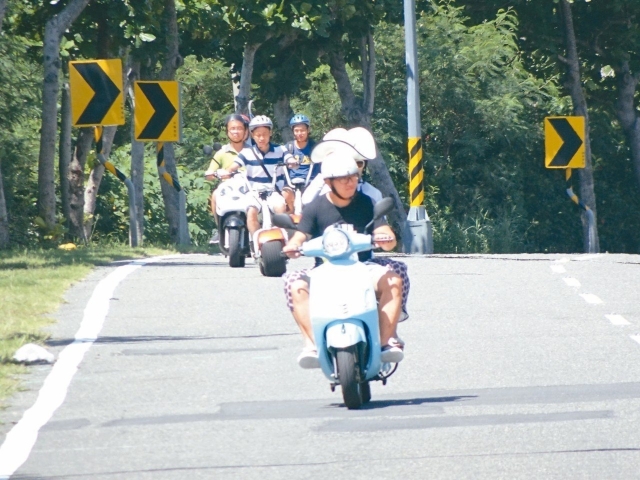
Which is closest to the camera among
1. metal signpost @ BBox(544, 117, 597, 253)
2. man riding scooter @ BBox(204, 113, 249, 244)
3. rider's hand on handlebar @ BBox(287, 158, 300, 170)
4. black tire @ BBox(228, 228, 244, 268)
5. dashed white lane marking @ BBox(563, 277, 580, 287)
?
dashed white lane marking @ BBox(563, 277, 580, 287)

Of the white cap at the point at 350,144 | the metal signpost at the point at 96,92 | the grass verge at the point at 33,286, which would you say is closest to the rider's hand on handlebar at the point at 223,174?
the grass verge at the point at 33,286

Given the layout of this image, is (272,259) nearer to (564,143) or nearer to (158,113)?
(158,113)

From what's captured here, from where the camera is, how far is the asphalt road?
774 centimetres

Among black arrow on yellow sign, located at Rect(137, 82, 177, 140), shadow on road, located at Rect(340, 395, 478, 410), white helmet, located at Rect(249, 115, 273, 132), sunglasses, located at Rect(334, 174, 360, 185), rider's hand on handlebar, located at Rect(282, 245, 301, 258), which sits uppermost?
black arrow on yellow sign, located at Rect(137, 82, 177, 140)

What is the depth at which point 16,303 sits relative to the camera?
1437 centimetres

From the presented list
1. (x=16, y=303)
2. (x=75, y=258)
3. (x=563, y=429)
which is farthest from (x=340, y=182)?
(x=75, y=258)

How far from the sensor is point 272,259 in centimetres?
1748

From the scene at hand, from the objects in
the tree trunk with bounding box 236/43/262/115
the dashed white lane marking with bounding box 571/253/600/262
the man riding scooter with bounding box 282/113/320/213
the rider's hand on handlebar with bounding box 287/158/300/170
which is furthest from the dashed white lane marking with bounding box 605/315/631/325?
the tree trunk with bounding box 236/43/262/115

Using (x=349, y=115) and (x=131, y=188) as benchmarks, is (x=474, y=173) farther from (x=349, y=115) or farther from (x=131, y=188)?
(x=131, y=188)

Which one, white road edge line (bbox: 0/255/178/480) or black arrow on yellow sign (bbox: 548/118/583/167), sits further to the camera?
black arrow on yellow sign (bbox: 548/118/583/167)

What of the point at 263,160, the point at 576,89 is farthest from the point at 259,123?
the point at 576,89

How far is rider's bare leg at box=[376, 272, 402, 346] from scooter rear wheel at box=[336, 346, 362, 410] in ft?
1.34

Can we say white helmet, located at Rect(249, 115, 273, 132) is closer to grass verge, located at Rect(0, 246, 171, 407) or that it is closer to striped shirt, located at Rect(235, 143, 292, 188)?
striped shirt, located at Rect(235, 143, 292, 188)

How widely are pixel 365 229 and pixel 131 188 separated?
15.6m
